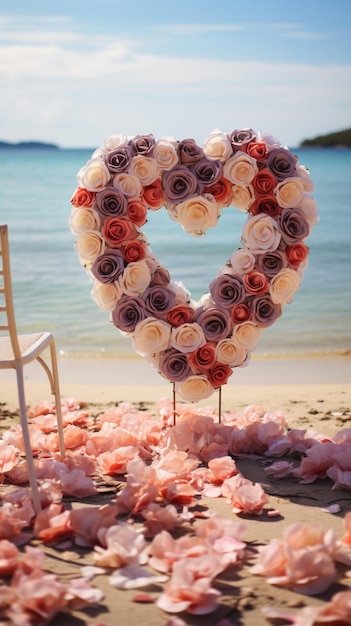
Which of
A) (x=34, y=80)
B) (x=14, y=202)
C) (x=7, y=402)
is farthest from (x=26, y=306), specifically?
(x=34, y=80)

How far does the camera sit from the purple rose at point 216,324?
4.20 metres

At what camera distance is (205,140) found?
4277 mm

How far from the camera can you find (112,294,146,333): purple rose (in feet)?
13.6

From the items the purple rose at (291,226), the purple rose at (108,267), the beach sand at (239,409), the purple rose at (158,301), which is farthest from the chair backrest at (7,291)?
the purple rose at (291,226)

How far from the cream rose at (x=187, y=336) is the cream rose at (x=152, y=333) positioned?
4 cm

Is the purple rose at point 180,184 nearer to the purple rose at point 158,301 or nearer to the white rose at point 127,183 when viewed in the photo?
the white rose at point 127,183

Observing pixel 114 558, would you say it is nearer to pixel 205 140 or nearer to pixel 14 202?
pixel 205 140

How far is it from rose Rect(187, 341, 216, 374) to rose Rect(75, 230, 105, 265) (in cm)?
65

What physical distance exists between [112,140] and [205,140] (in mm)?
450

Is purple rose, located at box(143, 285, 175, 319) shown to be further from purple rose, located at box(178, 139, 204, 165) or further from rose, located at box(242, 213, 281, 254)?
purple rose, located at box(178, 139, 204, 165)

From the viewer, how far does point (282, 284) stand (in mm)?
4203

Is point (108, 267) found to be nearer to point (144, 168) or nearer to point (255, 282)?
point (144, 168)

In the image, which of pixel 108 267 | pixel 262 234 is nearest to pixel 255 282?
pixel 262 234

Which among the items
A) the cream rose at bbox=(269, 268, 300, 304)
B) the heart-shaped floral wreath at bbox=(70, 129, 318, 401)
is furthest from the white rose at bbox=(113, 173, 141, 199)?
the cream rose at bbox=(269, 268, 300, 304)
